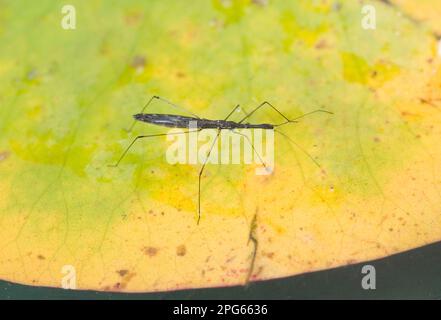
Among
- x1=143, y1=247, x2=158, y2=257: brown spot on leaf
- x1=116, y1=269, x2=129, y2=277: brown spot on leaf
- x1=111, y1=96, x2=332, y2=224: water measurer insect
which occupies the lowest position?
x1=116, y1=269, x2=129, y2=277: brown spot on leaf

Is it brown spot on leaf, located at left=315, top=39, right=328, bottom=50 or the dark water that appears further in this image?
brown spot on leaf, located at left=315, top=39, right=328, bottom=50

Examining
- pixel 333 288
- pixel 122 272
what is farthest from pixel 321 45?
pixel 122 272

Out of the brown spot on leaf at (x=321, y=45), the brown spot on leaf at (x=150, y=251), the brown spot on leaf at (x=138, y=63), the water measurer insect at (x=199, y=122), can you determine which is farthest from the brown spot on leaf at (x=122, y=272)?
the brown spot on leaf at (x=321, y=45)

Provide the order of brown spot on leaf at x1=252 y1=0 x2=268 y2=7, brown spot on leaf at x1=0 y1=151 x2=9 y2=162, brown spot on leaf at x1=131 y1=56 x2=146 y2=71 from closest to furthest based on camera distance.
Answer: brown spot on leaf at x1=0 y1=151 x2=9 y2=162 < brown spot on leaf at x1=131 y1=56 x2=146 y2=71 < brown spot on leaf at x1=252 y1=0 x2=268 y2=7

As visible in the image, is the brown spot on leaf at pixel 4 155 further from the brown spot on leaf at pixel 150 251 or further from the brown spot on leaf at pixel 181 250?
the brown spot on leaf at pixel 181 250

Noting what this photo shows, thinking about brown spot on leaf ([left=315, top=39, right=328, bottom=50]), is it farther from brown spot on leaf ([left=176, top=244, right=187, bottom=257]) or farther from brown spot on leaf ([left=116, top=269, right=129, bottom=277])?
brown spot on leaf ([left=116, top=269, right=129, bottom=277])

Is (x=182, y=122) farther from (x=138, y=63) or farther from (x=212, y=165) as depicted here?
(x=138, y=63)

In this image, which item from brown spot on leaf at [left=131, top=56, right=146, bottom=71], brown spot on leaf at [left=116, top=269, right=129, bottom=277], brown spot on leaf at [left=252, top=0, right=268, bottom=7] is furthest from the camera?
brown spot on leaf at [left=252, top=0, right=268, bottom=7]

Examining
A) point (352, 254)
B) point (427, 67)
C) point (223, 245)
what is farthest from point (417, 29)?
point (223, 245)

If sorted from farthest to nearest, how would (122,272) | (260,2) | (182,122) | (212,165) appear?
(260,2), (182,122), (212,165), (122,272)

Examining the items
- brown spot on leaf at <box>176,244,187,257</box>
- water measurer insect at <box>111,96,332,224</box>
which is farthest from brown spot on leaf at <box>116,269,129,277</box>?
water measurer insect at <box>111,96,332,224</box>
